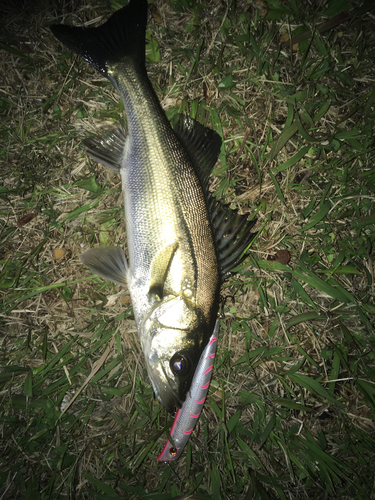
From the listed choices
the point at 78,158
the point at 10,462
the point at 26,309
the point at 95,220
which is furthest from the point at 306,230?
the point at 10,462

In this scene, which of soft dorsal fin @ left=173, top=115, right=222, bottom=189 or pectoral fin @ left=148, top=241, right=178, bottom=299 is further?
soft dorsal fin @ left=173, top=115, right=222, bottom=189

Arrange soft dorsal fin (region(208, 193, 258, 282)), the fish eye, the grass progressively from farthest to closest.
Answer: the grass
soft dorsal fin (region(208, 193, 258, 282))
the fish eye

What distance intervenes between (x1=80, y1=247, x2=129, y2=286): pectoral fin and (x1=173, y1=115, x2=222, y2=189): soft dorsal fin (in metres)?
1.07

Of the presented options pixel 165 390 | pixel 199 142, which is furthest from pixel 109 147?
pixel 165 390

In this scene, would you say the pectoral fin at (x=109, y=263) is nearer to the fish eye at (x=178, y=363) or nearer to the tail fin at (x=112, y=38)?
the fish eye at (x=178, y=363)

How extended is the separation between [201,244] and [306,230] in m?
1.24

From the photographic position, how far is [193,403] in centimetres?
260

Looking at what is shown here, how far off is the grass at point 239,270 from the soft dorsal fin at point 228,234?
42 centimetres

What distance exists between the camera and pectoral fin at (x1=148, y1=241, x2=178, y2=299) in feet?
7.43

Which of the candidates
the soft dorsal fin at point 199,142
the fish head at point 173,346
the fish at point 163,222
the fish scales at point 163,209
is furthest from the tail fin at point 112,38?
the fish head at point 173,346

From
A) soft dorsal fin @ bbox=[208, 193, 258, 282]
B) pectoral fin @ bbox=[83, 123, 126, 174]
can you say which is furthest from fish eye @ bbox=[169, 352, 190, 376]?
pectoral fin @ bbox=[83, 123, 126, 174]

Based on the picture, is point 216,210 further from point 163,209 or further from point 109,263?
point 109,263

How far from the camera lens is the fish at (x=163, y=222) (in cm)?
225

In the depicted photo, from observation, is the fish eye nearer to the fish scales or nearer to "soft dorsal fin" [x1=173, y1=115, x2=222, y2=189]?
the fish scales
